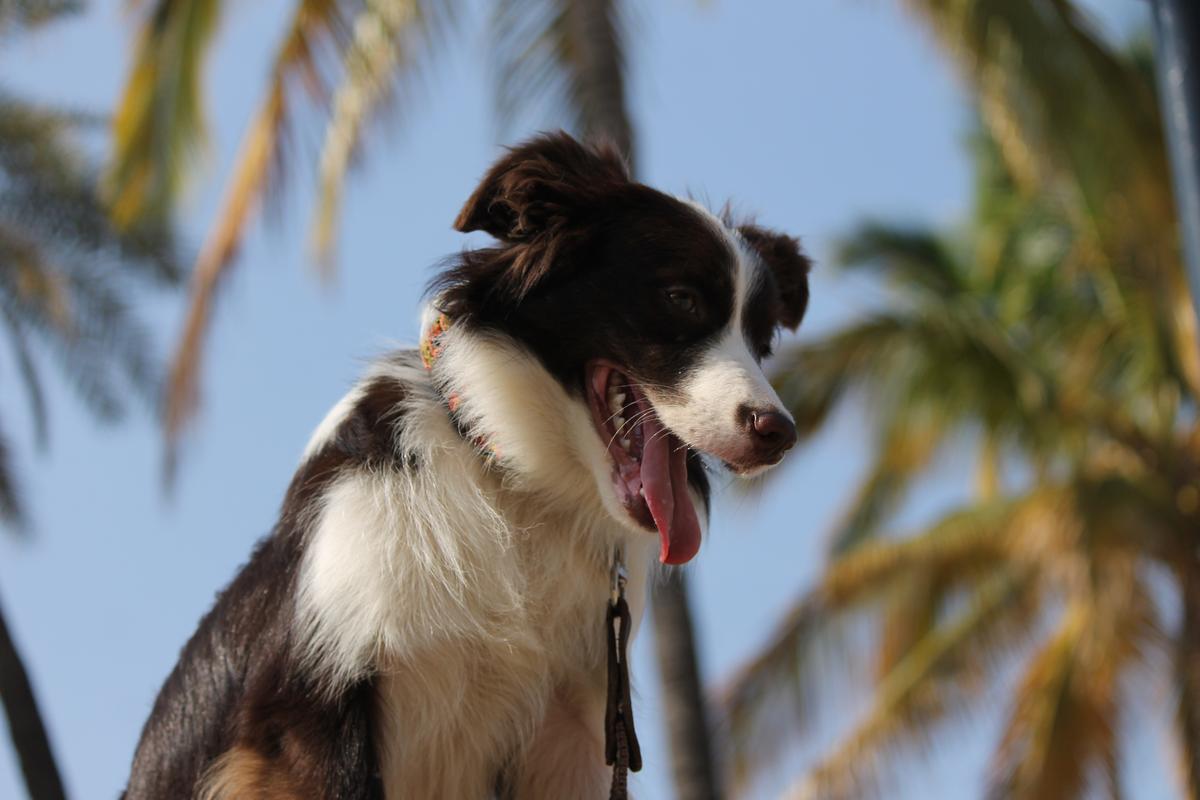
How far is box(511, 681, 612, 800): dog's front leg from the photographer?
142 inches

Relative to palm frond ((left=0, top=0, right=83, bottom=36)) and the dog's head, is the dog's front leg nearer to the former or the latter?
the dog's head

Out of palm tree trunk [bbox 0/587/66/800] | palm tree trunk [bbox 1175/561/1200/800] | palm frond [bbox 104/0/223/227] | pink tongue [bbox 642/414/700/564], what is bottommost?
palm tree trunk [bbox 1175/561/1200/800]

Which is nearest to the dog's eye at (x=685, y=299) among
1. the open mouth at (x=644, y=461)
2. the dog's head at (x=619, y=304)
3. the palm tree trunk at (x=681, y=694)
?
the dog's head at (x=619, y=304)

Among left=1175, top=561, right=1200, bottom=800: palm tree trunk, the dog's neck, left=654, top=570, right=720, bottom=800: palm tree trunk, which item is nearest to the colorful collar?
the dog's neck

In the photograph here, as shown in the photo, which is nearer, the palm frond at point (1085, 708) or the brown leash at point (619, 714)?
the brown leash at point (619, 714)

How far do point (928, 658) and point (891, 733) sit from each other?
0.98m

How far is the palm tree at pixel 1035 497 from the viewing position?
414 inches

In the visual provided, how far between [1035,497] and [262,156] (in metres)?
7.53

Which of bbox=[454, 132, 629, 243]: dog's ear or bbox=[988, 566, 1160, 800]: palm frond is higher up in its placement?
bbox=[454, 132, 629, 243]: dog's ear

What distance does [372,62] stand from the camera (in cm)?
945

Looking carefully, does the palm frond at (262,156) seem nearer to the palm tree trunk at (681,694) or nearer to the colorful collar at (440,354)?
the palm tree trunk at (681,694)

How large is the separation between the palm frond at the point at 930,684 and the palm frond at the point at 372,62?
20.2 ft

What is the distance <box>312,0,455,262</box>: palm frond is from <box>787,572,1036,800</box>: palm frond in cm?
616

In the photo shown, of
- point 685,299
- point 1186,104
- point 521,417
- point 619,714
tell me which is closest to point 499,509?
point 521,417
